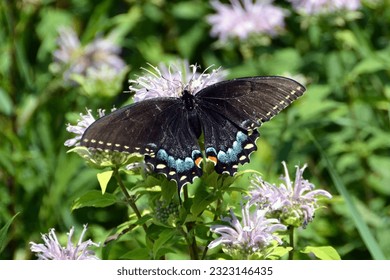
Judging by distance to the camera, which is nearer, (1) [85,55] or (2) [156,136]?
(2) [156,136]

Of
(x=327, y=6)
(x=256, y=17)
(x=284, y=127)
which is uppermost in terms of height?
(x=256, y=17)

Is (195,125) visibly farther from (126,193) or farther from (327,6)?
(327,6)

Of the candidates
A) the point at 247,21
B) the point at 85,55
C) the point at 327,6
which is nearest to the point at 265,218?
the point at 327,6

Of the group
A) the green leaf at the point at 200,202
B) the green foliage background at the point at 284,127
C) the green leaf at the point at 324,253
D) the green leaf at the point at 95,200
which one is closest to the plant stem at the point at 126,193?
the green leaf at the point at 95,200

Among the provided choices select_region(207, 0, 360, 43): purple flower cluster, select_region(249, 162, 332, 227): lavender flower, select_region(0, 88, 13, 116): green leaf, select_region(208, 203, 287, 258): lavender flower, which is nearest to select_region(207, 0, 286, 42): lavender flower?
select_region(207, 0, 360, 43): purple flower cluster

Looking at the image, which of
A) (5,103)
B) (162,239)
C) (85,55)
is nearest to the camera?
(162,239)
